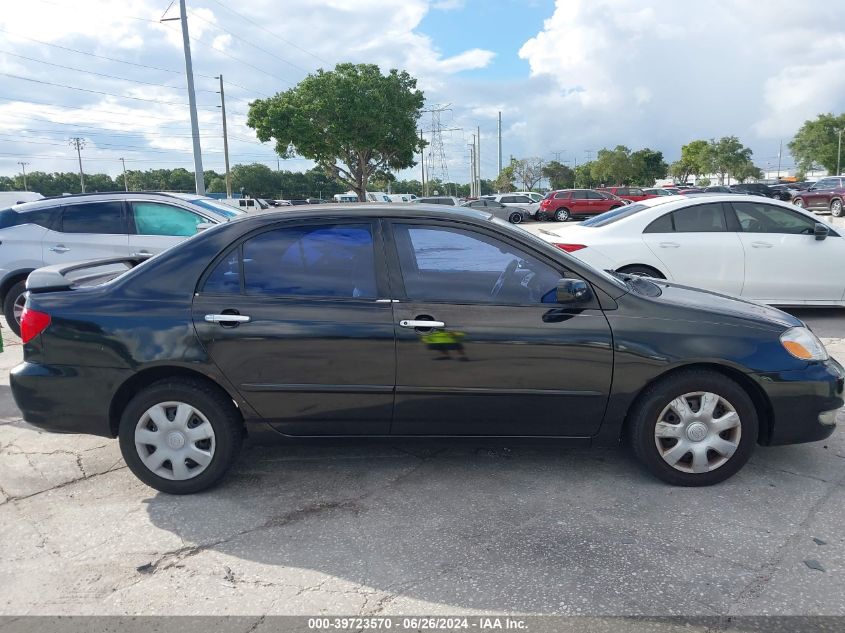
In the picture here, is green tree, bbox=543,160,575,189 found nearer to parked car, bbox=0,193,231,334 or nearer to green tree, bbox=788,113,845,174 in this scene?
green tree, bbox=788,113,845,174

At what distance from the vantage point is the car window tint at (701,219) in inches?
287

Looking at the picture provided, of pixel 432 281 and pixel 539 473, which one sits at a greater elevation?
pixel 432 281

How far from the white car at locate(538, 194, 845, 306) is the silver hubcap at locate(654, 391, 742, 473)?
12.7ft

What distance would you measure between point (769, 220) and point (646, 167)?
74162mm

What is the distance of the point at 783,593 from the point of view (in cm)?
262

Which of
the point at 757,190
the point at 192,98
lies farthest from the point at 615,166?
the point at 192,98

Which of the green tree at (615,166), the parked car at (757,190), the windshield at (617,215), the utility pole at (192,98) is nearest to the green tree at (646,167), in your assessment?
the green tree at (615,166)

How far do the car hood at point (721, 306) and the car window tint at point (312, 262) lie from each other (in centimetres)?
159

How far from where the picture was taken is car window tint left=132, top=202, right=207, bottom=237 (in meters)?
7.49

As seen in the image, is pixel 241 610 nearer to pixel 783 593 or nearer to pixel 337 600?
pixel 337 600

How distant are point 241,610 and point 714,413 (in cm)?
256

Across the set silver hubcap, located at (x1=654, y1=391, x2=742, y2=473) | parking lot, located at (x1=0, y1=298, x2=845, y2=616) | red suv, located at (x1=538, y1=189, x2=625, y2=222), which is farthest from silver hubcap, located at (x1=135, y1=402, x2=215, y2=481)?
red suv, located at (x1=538, y1=189, x2=625, y2=222)

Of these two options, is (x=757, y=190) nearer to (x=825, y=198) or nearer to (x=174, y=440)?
(x=825, y=198)

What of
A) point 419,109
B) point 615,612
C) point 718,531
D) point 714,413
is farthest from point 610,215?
point 419,109
